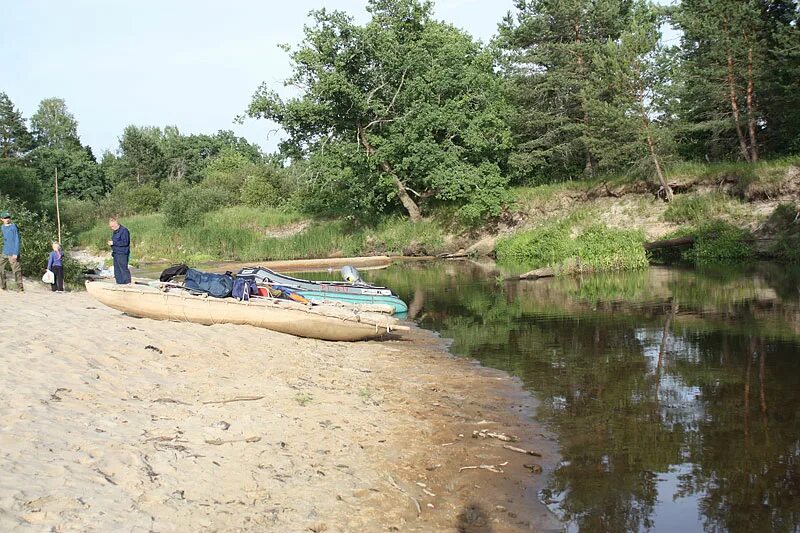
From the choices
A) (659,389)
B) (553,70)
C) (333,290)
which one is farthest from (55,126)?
(659,389)

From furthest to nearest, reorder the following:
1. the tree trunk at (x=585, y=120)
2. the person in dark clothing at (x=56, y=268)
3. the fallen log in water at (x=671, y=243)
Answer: the tree trunk at (x=585, y=120)
the fallen log in water at (x=671, y=243)
the person in dark clothing at (x=56, y=268)

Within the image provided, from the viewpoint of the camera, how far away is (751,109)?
110ft

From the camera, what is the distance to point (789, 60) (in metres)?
31.1

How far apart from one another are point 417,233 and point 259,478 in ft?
128

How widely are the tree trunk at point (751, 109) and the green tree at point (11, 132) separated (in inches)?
2747

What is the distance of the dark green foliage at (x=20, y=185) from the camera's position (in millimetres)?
39156

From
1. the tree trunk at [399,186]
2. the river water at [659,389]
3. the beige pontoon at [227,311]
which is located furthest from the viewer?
the tree trunk at [399,186]

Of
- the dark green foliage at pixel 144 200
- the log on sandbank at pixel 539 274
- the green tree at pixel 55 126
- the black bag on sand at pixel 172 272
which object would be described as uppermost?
the green tree at pixel 55 126

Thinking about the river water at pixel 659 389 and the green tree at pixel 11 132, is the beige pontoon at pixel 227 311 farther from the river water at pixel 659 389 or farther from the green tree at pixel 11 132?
the green tree at pixel 11 132

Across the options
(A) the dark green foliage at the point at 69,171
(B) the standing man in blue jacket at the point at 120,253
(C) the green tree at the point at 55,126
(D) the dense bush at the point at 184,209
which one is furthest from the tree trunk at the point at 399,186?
(C) the green tree at the point at 55,126

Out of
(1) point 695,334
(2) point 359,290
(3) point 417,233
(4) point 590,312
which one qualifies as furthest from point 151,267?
(1) point 695,334

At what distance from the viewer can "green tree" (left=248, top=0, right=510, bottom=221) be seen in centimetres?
4244

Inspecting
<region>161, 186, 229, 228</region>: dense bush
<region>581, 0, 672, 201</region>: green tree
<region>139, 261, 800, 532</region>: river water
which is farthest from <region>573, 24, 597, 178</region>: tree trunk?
<region>161, 186, 229, 228</region>: dense bush

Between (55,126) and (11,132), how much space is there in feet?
57.3
